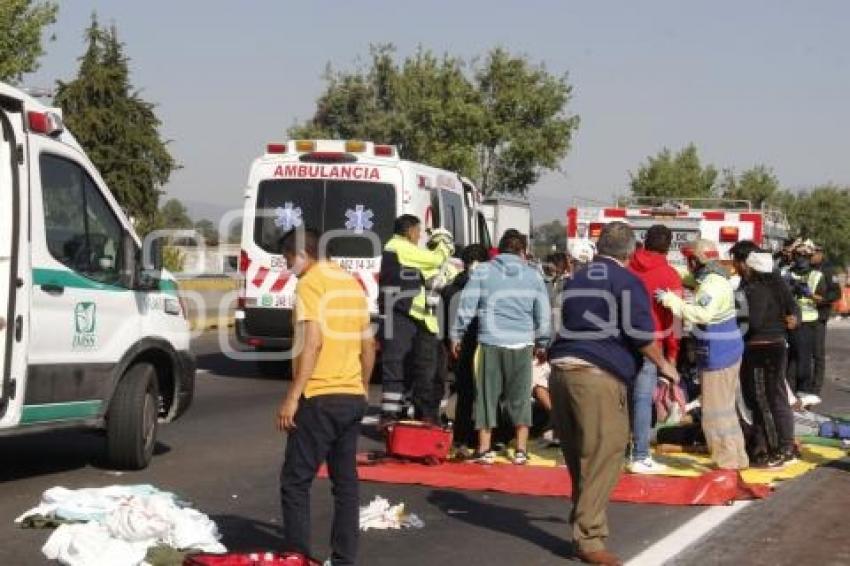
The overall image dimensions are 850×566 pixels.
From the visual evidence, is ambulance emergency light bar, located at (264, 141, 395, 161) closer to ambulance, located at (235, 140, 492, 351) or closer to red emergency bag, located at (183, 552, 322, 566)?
ambulance, located at (235, 140, 492, 351)

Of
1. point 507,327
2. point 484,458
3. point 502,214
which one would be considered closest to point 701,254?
point 507,327

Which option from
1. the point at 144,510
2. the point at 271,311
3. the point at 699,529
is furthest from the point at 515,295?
the point at 271,311

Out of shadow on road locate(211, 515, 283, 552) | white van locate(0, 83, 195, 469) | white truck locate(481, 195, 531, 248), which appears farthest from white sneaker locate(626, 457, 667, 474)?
white truck locate(481, 195, 531, 248)

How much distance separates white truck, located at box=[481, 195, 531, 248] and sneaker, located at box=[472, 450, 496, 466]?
1274 centimetres

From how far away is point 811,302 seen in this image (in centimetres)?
1420

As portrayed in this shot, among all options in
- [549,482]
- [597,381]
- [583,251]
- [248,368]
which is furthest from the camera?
[248,368]

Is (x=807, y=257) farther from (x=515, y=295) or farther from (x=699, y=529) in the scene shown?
(x=699, y=529)

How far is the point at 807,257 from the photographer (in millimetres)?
14359

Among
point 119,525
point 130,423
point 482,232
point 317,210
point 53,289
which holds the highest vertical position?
point 317,210

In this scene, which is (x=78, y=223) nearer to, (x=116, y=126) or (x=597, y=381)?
(x=597, y=381)

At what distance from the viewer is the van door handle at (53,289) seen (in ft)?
27.7

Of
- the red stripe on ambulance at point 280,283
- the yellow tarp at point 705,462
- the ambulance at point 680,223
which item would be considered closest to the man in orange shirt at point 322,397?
the yellow tarp at point 705,462

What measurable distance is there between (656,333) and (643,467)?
1024 mm

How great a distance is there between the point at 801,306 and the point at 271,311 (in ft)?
20.5
